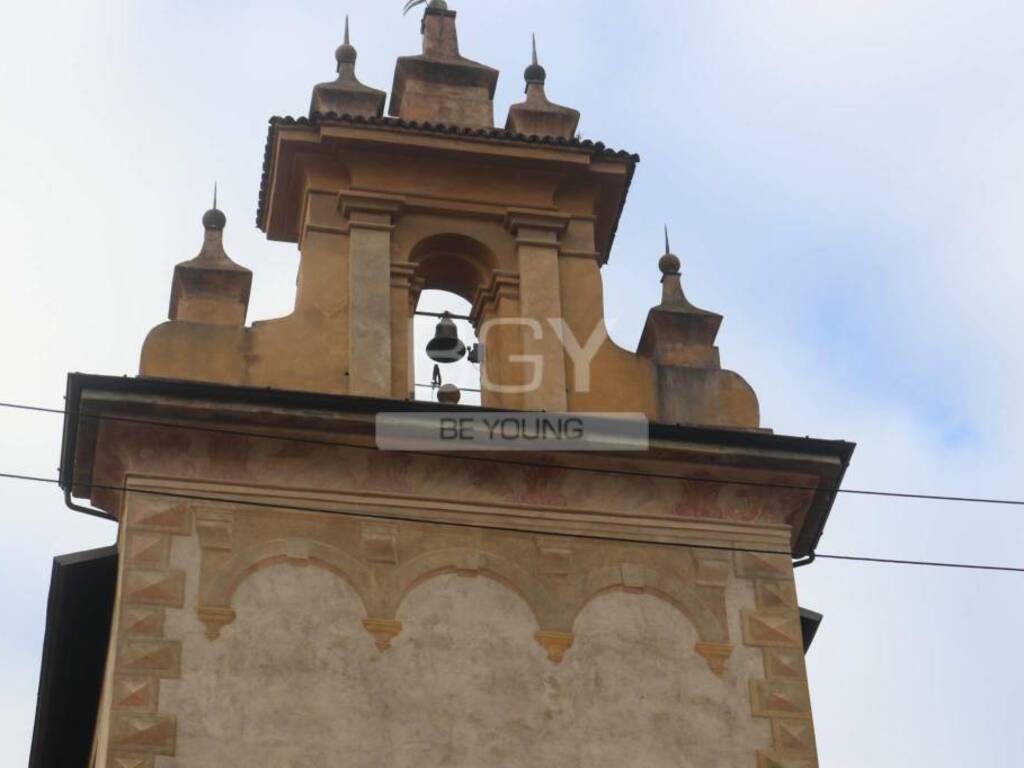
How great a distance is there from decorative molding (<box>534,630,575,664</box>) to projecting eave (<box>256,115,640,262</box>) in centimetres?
458

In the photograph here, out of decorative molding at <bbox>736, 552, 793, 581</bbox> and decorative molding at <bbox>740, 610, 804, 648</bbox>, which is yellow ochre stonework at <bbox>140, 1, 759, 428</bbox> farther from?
decorative molding at <bbox>740, 610, 804, 648</bbox>

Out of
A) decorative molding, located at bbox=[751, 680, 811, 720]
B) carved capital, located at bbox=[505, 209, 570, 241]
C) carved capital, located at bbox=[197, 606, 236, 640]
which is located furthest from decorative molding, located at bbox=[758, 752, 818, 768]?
carved capital, located at bbox=[505, 209, 570, 241]

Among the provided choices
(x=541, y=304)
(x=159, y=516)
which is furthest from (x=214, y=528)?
(x=541, y=304)

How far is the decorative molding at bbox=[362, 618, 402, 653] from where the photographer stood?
18.7m

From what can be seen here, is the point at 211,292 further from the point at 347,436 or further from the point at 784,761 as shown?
the point at 784,761

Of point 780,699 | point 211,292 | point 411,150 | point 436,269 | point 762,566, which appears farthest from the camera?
point 436,269

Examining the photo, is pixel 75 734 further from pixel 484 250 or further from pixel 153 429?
pixel 484 250

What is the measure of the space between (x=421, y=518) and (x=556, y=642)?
4.69 ft

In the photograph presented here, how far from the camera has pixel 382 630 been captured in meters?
18.8

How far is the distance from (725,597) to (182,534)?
4214 millimetres

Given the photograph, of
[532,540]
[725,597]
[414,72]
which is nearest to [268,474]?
[532,540]

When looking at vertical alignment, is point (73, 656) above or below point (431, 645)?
above

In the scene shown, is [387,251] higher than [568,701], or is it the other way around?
[387,251]

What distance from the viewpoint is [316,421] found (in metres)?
19.4
